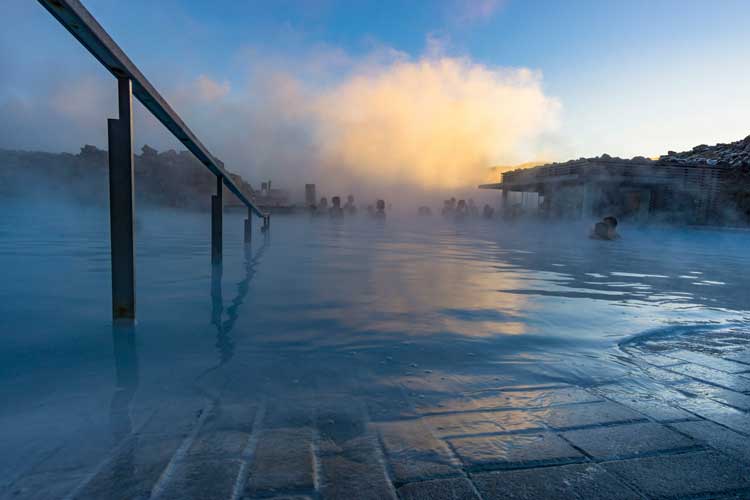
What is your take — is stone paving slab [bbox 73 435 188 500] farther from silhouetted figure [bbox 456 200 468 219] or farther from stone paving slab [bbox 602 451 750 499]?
silhouetted figure [bbox 456 200 468 219]

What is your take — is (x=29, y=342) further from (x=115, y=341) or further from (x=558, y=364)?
(x=558, y=364)

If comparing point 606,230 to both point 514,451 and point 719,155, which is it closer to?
point 514,451

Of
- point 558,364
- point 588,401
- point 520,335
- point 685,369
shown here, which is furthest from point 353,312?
point 685,369

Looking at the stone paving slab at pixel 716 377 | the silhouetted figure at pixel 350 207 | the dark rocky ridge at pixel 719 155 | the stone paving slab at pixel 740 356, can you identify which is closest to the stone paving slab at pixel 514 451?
the stone paving slab at pixel 716 377

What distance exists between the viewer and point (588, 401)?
2.09m

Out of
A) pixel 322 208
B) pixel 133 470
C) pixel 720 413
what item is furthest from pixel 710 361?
pixel 322 208

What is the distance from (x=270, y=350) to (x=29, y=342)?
1.77 meters

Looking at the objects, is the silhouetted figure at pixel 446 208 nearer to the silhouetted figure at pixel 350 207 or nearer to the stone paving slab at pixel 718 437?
the silhouetted figure at pixel 350 207

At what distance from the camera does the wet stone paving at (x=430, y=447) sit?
1336 mm

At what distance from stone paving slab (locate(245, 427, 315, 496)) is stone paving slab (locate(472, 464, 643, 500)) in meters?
0.59

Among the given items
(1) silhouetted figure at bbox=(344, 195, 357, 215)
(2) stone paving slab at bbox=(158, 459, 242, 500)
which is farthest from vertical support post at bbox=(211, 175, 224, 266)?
(1) silhouetted figure at bbox=(344, 195, 357, 215)

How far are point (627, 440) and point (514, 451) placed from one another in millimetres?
503

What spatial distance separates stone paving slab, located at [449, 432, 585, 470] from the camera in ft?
4.94

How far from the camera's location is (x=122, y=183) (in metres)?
3.08
